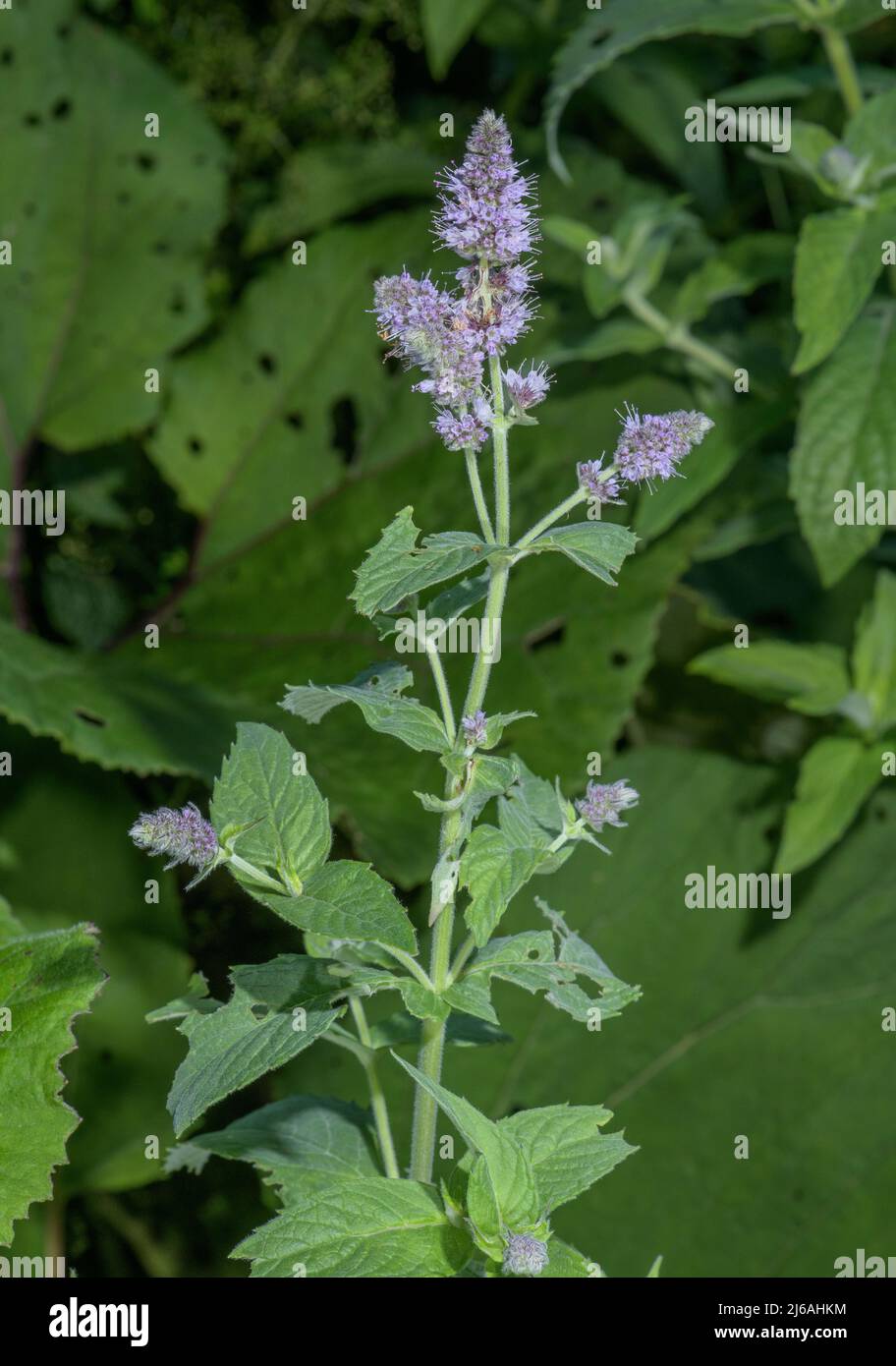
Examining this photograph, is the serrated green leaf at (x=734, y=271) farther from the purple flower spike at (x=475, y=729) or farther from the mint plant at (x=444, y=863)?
the purple flower spike at (x=475, y=729)

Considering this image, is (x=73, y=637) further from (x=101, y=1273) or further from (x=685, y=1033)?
(x=685, y=1033)

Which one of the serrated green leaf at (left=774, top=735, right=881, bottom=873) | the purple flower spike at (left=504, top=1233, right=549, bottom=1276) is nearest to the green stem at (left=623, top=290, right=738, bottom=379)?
the serrated green leaf at (left=774, top=735, right=881, bottom=873)

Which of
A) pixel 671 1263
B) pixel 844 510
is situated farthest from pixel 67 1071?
pixel 844 510

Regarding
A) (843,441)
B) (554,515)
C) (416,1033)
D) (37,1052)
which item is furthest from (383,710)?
(843,441)

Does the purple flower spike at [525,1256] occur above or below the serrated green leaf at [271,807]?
below

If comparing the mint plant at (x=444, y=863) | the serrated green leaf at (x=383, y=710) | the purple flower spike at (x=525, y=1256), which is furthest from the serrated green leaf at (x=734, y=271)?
the purple flower spike at (x=525, y=1256)

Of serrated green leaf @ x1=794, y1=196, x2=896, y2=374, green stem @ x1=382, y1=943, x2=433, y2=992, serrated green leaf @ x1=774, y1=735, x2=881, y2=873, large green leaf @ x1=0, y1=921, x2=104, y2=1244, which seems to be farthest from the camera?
serrated green leaf @ x1=774, y1=735, x2=881, y2=873

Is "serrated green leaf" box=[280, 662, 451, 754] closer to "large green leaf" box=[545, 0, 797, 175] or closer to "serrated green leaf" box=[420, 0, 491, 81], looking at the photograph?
"large green leaf" box=[545, 0, 797, 175]
